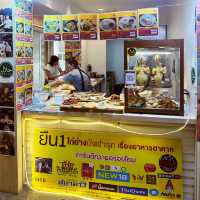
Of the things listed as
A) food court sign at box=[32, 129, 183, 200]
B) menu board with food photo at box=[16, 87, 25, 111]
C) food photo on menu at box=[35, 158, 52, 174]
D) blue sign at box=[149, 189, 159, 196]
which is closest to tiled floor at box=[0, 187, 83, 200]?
food court sign at box=[32, 129, 183, 200]

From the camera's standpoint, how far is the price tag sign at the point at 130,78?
3293 mm

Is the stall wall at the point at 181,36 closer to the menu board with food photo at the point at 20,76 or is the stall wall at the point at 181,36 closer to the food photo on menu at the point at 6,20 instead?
the menu board with food photo at the point at 20,76

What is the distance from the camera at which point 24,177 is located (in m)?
3.76

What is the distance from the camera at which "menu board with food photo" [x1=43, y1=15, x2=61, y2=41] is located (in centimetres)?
433

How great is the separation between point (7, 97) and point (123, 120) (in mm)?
1294

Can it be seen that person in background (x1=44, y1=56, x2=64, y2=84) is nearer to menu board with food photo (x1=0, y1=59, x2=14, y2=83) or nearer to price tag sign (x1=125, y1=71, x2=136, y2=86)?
menu board with food photo (x1=0, y1=59, x2=14, y2=83)

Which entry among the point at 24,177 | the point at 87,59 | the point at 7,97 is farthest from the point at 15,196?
the point at 87,59

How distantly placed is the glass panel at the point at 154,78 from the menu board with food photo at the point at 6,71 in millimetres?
1259

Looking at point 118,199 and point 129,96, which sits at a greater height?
point 129,96

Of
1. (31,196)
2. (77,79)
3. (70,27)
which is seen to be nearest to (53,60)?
(77,79)

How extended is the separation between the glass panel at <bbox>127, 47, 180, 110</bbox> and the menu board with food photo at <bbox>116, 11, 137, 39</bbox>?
1.10m

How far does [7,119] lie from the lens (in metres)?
3.60

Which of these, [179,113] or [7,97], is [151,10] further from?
[7,97]

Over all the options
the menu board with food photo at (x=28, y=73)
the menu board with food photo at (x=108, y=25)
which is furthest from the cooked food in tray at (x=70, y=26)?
the menu board with food photo at (x=28, y=73)
